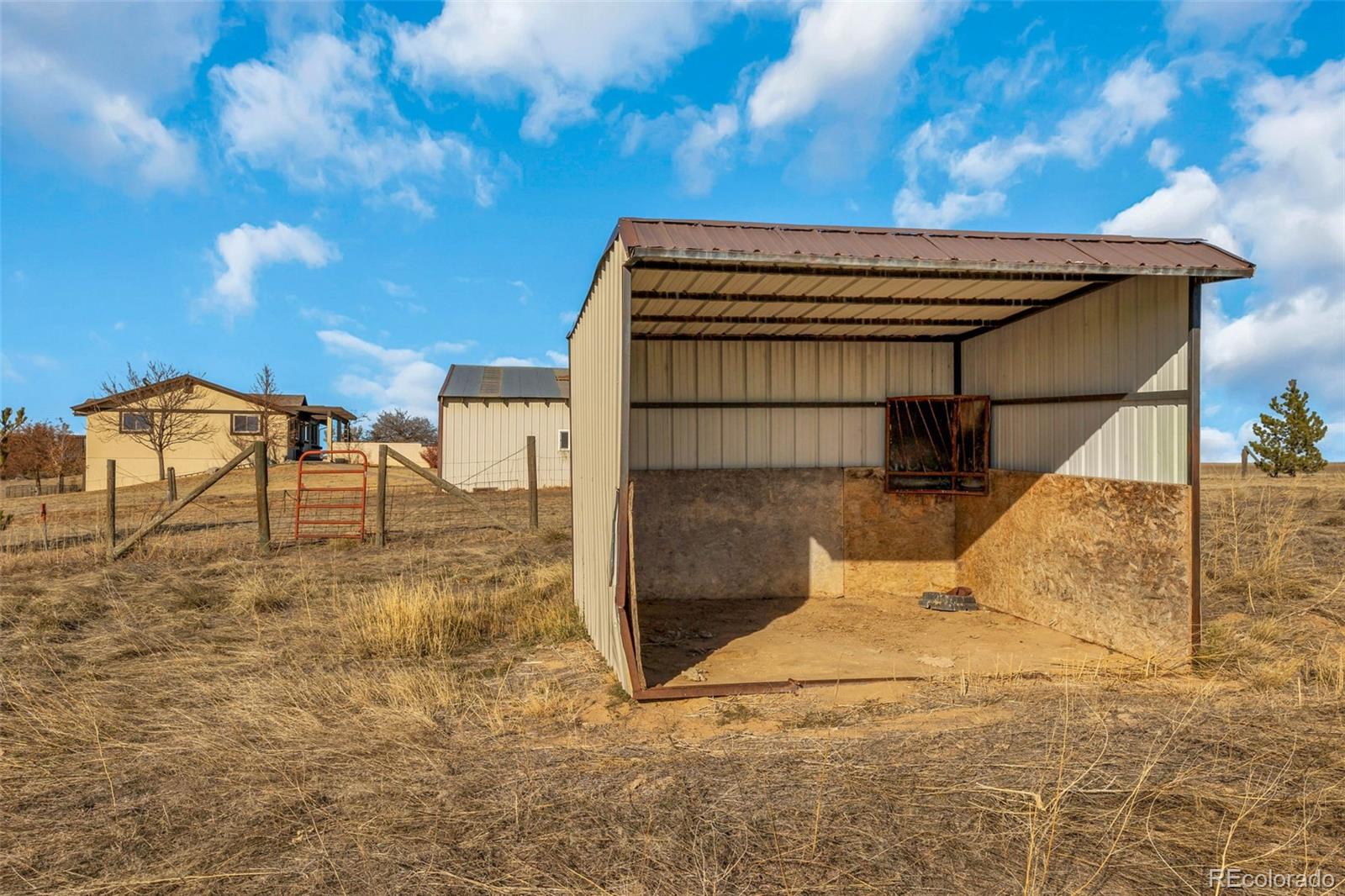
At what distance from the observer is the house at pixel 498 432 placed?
24.2 m

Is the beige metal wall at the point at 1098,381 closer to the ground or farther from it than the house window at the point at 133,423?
closer to the ground

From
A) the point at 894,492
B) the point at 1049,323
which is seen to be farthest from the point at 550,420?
the point at 1049,323

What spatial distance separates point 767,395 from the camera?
8.98m

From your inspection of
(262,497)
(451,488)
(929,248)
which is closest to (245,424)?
(262,497)

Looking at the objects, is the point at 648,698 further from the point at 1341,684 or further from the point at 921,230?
the point at 1341,684

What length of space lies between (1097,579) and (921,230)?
3486 millimetres

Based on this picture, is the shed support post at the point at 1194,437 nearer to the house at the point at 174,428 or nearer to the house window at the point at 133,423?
the house at the point at 174,428

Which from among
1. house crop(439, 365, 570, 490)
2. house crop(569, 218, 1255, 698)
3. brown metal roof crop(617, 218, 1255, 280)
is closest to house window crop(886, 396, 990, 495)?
house crop(569, 218, 1255, 698)

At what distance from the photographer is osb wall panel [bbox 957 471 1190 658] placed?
6.04 m

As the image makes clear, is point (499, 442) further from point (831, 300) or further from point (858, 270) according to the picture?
point (858, 270)

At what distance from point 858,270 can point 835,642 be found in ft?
10.8

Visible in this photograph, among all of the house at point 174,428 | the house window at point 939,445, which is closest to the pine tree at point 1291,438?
the house window at point 939,445

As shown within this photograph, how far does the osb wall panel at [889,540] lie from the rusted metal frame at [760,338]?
61.0 inches

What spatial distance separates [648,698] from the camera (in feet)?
16.7
